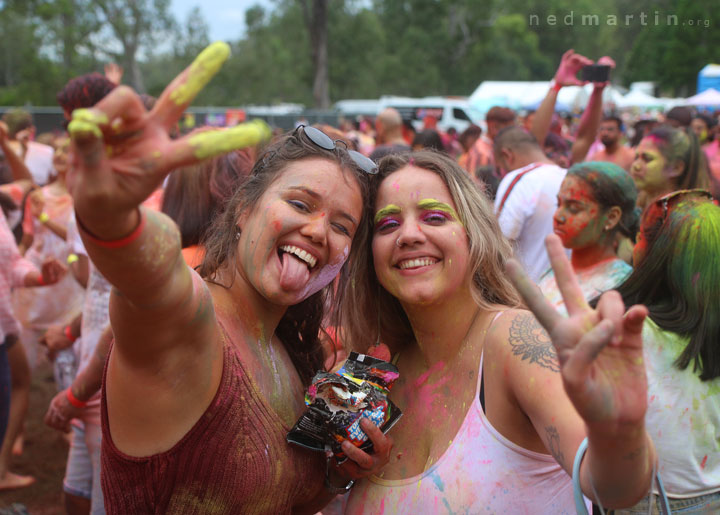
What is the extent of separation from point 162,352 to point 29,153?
7496mm

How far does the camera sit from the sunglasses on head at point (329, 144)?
2.09 meters

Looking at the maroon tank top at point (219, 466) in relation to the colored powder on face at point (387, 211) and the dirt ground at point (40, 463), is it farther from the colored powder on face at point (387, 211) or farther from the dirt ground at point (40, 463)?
the dirt ground at point (40, 463)

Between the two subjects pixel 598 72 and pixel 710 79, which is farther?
pixel 710 79

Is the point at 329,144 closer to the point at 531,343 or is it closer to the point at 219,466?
the point at 531,343

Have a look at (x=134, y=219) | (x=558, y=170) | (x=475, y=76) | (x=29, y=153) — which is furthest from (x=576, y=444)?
(x=475, y=76)

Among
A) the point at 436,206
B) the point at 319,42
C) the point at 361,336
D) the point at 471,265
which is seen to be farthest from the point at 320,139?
the point at 319,42

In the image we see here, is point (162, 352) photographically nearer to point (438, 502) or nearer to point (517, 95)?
point (438, 502)

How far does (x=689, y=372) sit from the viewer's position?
242cm

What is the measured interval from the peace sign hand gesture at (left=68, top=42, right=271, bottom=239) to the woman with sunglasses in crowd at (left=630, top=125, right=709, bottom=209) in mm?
4263

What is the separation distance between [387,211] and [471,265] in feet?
1.09

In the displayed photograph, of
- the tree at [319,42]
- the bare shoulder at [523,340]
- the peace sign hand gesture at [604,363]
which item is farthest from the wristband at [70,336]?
the tree at [319,42]

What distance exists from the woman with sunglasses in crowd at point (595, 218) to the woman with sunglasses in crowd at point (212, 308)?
1894mm

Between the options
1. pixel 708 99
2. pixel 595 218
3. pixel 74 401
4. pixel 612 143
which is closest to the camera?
pixel 74 401

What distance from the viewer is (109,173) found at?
116 cm
